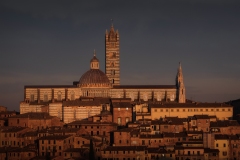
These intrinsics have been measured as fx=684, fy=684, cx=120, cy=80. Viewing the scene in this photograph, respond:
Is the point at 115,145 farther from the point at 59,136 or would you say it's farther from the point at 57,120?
the point at 57,120

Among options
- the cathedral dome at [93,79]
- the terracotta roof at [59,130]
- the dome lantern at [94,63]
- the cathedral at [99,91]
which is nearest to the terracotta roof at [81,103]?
the cathedral at [99,91]

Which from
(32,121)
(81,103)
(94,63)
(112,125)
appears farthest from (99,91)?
(112,125)

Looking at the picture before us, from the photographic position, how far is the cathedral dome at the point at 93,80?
87875 millimetres

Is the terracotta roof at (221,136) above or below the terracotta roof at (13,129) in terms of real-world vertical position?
below

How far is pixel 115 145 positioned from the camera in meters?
61.1

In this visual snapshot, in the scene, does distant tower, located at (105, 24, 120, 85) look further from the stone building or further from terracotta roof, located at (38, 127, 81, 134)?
terracotta roof, located at (38, 127, 81, 134)

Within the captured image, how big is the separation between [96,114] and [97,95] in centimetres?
1128

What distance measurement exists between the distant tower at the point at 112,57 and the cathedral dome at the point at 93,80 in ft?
26.8

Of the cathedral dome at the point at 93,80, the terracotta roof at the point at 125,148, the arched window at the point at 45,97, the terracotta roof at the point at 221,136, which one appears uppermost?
the cathedral dome at the point at 93,80

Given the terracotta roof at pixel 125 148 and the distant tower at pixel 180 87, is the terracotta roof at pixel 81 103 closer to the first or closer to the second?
the distant tower at pixel 180 87

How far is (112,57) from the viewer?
99.4 m

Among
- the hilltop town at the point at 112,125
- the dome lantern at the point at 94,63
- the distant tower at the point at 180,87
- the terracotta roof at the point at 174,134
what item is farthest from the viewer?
the dome lantern at the point at 94,63

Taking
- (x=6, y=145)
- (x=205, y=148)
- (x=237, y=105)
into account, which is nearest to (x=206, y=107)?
(x=237, y=105)

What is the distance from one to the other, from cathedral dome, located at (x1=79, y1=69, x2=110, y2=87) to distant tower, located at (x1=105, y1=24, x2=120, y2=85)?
818cm
